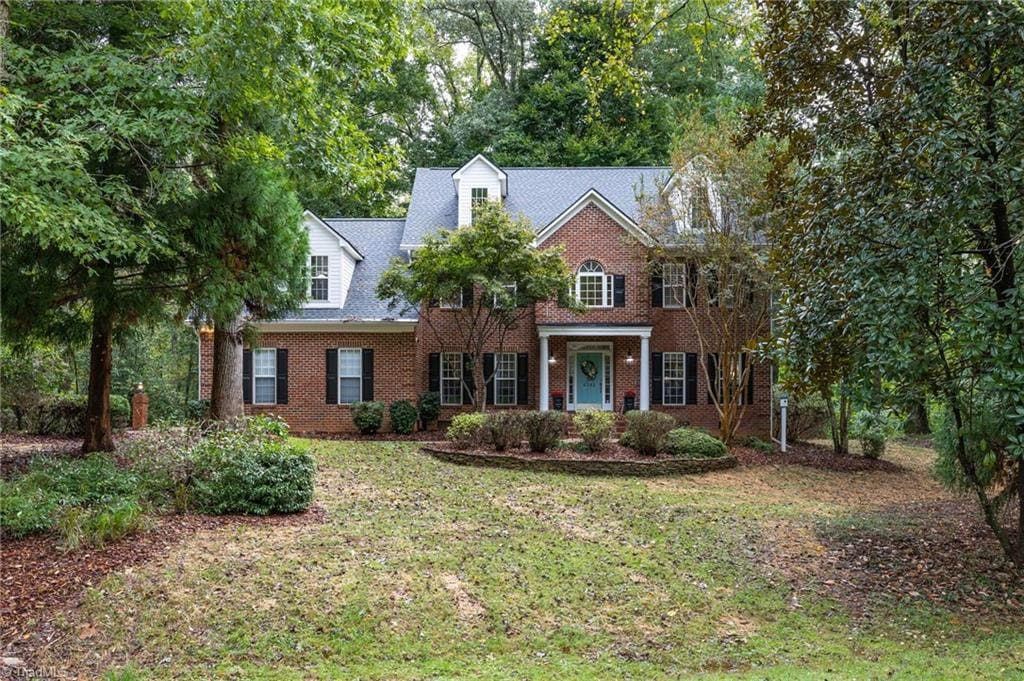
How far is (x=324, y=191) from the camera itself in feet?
33.4

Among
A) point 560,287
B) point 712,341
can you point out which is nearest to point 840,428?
point 712,341

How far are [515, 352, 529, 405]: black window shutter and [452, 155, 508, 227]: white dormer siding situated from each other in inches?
158

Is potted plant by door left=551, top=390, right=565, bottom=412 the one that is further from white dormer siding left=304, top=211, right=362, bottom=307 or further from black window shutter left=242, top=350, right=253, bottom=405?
black window shutter left=242, top=350, right=253, bottom=405

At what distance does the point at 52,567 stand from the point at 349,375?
42.2ft

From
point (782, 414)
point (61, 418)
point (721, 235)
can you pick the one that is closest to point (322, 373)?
point (61, 418)

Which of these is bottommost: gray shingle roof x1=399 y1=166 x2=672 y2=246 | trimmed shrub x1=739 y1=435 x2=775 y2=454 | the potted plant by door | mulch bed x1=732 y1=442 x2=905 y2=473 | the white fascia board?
mulch bed x1=732 y1=442 x2=905 y2=473

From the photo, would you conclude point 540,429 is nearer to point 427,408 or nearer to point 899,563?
point 427,408

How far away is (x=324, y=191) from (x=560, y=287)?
24.1 ft

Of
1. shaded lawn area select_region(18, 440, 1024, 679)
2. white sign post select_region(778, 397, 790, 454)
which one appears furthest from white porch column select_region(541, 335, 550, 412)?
shaded lawn area select_region(18, 440, 1024, 679)

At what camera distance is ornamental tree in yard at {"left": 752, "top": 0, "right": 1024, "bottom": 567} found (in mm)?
6238

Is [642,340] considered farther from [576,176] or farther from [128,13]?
[128,13]

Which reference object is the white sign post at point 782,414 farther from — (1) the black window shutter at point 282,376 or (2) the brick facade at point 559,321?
(1) the black window shutter at point 282,376

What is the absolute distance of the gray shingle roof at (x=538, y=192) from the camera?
20.3 m

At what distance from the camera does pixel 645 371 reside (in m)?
18.7
